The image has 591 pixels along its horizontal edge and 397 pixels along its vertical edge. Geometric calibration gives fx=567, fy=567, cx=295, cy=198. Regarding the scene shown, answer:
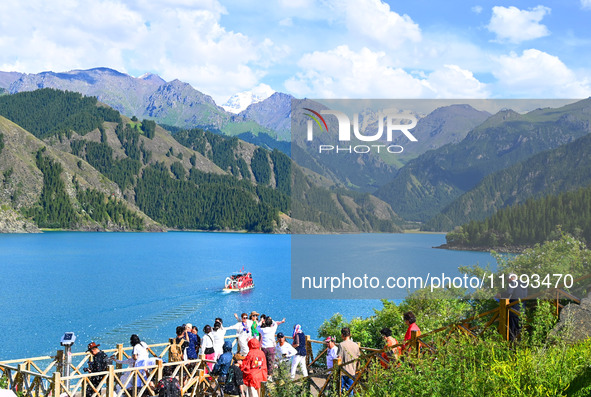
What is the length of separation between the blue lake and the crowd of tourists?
→ 74.2 feet

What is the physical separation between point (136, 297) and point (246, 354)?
217 ft

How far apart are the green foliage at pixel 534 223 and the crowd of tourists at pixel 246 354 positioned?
18.0 meters

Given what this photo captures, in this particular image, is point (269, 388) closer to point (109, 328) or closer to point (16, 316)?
point (109, 328)

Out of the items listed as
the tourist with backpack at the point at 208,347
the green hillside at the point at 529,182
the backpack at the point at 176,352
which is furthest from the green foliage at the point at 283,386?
the green hillside at the point at 529,182

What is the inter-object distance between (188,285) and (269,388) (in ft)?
258

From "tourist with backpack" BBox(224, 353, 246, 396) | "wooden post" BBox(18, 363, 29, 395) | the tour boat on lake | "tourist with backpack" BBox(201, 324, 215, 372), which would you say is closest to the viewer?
"tourist with backpack" BBox(224, 353, 246, 396)

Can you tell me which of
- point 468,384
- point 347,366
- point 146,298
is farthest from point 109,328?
point 468,384

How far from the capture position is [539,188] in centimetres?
3219

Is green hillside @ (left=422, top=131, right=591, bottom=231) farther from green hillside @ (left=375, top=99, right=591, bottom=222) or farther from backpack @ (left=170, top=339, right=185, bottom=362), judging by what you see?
backpack @ (left=170, top=339, right=185, bottom=362)

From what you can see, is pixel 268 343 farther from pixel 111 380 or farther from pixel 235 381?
pixel 235 381

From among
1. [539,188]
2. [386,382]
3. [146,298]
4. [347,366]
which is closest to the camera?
[386,382]

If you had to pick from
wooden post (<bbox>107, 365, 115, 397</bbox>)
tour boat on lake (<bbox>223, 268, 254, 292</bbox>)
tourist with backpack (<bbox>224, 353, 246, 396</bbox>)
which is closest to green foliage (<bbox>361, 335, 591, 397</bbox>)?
tourist with backpack (<bbox>224, 353, 246, 396</bbox>)

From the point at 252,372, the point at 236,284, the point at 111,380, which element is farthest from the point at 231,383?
the point at 236,284

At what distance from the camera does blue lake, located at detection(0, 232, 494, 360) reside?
50781 millimetres
